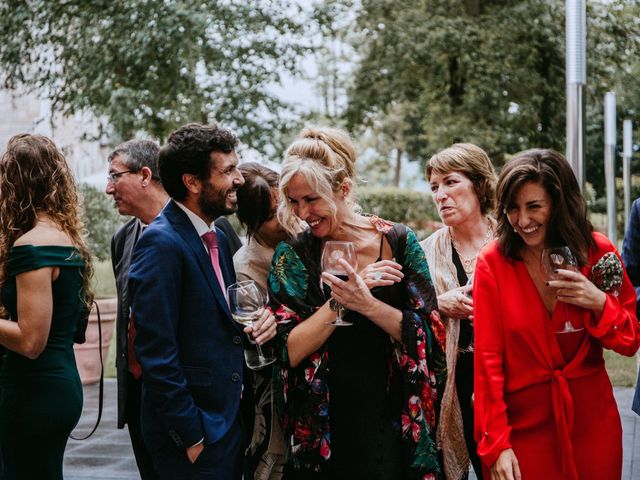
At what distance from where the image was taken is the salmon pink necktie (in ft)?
11.0

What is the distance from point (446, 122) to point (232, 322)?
1362 centimetres

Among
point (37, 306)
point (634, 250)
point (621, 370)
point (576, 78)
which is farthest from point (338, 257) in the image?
point (621, 370)

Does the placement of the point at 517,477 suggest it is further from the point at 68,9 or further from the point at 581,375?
the point at 68,9

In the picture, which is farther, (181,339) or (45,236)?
(45,236)

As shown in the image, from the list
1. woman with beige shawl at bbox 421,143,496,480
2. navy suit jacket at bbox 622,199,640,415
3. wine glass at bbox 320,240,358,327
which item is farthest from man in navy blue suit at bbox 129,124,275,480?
navy suit jacket at bbox 622,199,640,415

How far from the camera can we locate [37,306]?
3385mm

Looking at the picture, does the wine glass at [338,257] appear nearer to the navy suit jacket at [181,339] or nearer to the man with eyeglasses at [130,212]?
the navy suit jacket at [181,339]

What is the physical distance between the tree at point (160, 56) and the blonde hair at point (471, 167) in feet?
22.3

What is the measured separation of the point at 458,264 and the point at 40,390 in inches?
81.3

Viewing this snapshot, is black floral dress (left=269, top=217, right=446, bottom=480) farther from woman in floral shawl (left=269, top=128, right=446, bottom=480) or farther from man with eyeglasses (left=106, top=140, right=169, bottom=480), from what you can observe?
man with eyeglasses (left=106, top=140, right=169, bottom=480)

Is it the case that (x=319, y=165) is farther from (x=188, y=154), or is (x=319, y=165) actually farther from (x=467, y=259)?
(x=467, y=259)

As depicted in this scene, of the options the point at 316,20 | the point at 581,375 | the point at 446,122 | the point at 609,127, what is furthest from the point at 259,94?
the point at 581,375

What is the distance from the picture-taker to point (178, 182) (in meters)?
3.35

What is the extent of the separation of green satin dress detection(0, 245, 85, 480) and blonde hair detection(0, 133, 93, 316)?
0.14 m
